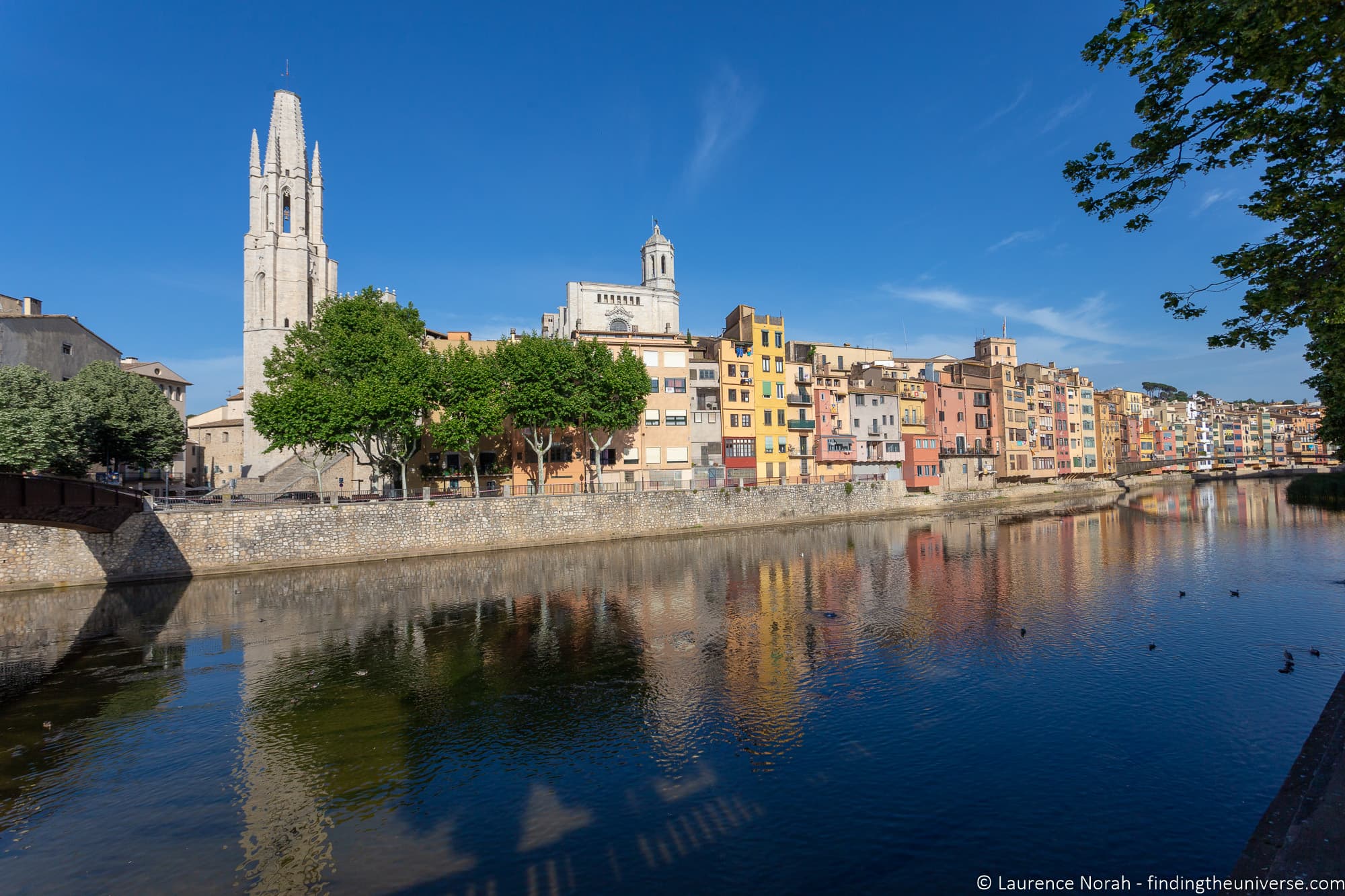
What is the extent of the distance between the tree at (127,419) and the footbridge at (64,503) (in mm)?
20199

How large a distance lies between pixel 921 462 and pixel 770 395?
23993 millimetres

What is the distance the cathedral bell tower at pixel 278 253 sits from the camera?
74.9 metres

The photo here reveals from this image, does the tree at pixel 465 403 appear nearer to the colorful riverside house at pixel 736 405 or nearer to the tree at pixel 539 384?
the tree at pixel 539 384

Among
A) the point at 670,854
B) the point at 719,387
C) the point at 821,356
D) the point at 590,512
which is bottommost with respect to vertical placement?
the point at 670,854

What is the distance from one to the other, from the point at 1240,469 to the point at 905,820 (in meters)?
184

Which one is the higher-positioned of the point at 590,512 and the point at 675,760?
the point at 590,512

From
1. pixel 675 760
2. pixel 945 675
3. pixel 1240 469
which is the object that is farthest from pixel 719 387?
pixel 1240 469

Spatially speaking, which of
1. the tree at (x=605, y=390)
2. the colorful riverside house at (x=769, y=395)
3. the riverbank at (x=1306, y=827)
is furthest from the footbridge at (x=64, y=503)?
the colorful riverside house at (x=769, y=395)

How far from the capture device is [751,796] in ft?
43.7

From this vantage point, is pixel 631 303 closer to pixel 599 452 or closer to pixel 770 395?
pixel 770 395

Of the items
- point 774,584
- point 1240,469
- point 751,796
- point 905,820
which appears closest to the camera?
point 905,820

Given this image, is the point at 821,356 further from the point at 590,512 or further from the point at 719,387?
the point at 590,512

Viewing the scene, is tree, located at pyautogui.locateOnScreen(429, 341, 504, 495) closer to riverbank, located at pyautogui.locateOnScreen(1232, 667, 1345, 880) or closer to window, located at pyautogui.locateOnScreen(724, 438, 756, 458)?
window, located at pyautogui.locateOnScreen(724, 438, 756, 458)

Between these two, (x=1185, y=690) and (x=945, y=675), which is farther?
(x=945, y=675)
